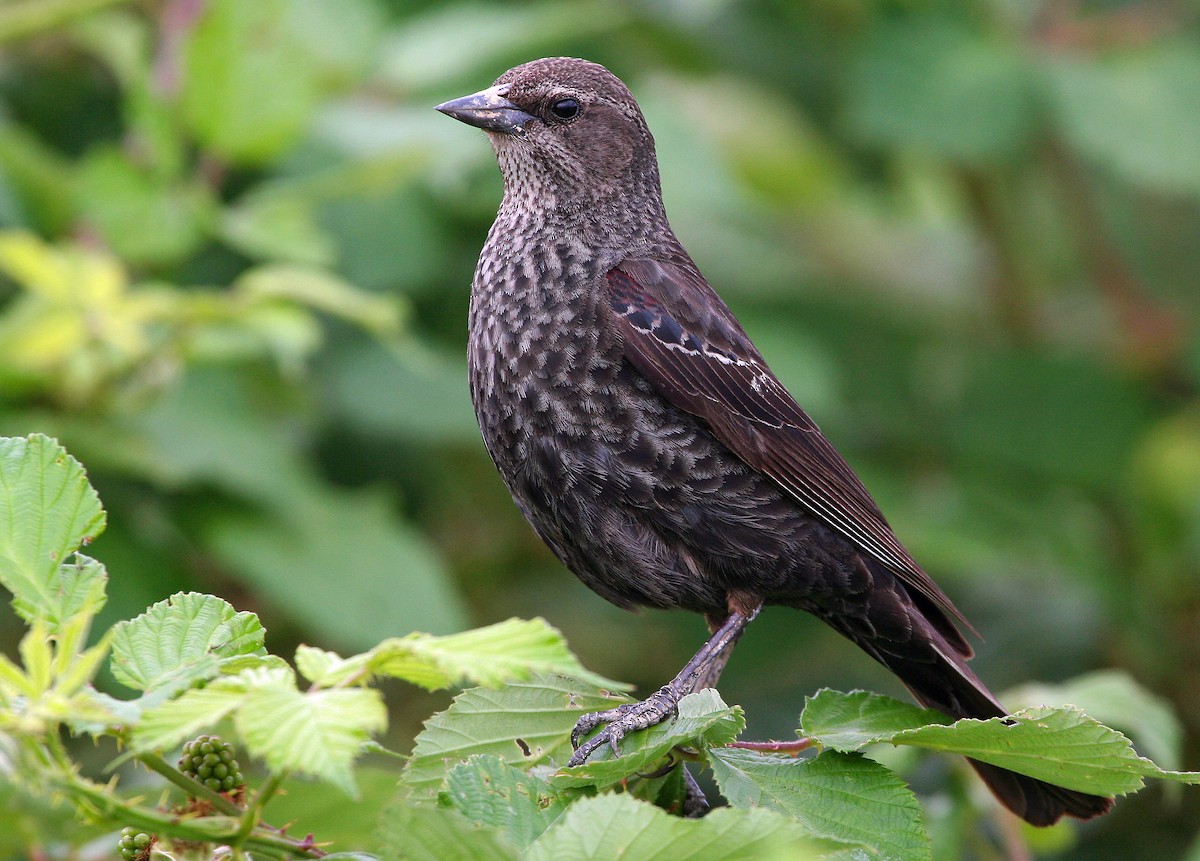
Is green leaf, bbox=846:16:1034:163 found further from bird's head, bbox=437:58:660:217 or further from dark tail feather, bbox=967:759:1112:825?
dark tail feather, bbox=967:759:1112:825

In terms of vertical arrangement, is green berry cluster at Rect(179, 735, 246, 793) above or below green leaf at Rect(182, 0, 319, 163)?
below

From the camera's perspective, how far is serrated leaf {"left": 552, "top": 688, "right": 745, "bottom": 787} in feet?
6.26

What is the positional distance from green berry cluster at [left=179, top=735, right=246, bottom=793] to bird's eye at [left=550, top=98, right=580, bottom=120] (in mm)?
1918

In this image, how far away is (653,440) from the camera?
283 centimetres

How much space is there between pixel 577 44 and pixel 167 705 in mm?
4166

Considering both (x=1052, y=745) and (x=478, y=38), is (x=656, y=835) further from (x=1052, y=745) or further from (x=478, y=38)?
(x=478, y=38)

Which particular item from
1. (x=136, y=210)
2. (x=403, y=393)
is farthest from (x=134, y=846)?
(x=403, y=393)

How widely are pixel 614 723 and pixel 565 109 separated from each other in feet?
5.21

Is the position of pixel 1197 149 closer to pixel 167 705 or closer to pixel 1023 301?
pixel 1023 301

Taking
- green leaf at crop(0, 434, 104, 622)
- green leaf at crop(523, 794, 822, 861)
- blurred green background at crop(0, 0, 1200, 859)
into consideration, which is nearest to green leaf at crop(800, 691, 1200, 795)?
green leaf at crop(523, 794, 822, 861)

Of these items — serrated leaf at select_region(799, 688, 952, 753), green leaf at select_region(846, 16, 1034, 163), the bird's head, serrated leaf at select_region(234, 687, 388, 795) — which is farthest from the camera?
green leaf at select_region(846, 16, 1034, 163)

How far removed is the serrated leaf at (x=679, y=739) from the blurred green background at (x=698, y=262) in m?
1.78

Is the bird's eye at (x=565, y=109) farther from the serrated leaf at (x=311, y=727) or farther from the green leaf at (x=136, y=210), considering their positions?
the serrated leaf at (x=311, y=727)

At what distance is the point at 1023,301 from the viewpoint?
5.86m
